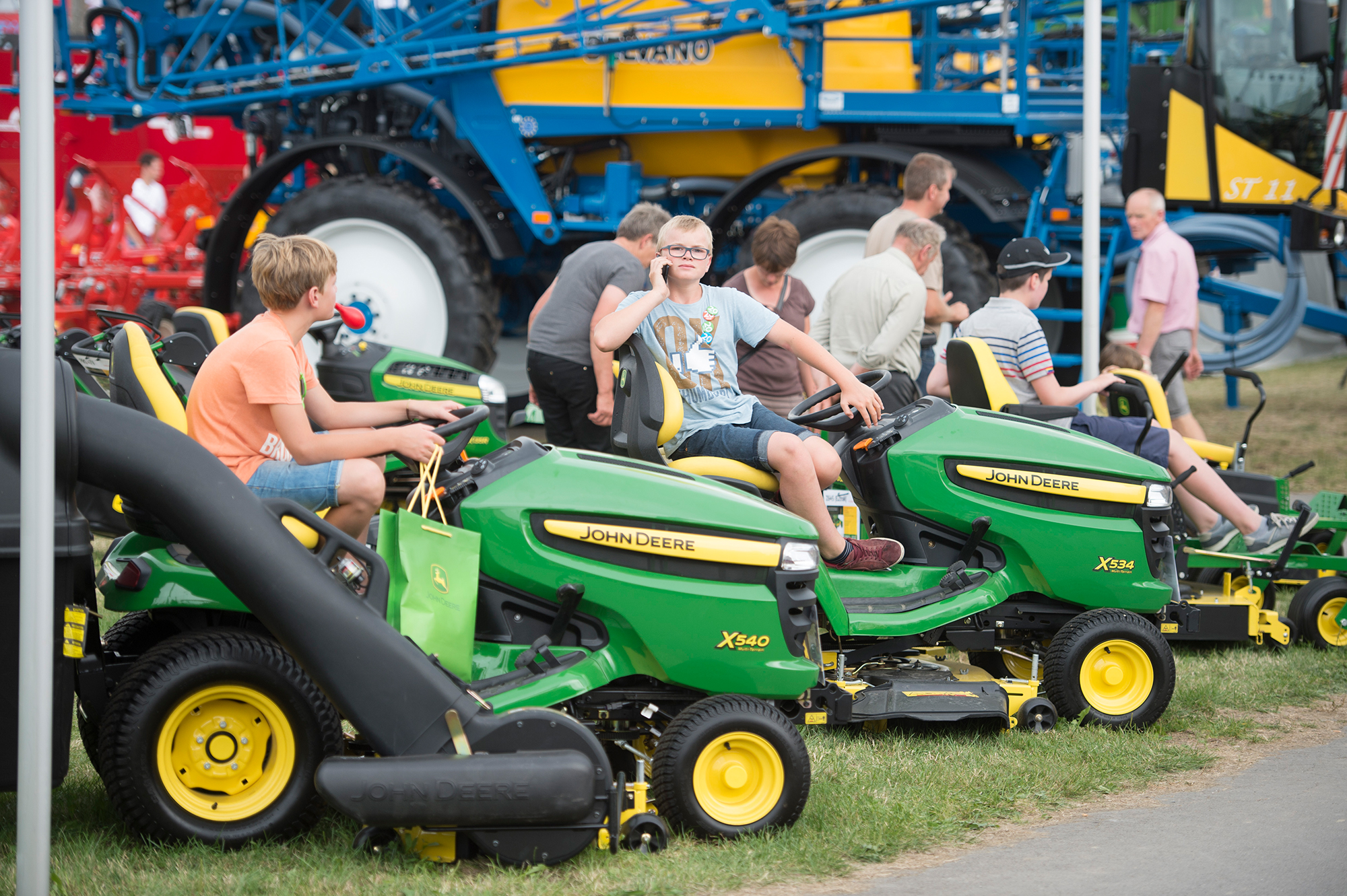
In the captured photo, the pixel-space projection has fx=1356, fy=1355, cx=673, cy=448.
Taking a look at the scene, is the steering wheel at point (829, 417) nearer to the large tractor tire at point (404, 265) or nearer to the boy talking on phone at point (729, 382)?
the boy talking on phone at point (729, 382)

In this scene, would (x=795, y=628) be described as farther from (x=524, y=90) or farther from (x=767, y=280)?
(x=524, y=90)

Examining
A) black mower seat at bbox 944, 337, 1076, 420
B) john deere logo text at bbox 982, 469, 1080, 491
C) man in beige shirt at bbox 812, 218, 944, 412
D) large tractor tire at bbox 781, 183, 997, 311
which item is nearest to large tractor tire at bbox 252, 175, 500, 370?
large tractor tire at bbox 781, 183, 997, 311

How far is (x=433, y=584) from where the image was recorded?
3180 millimetres

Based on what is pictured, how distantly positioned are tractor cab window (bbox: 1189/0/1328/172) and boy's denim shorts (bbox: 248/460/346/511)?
642 centimetres

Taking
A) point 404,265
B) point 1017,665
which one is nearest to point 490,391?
point 404,265

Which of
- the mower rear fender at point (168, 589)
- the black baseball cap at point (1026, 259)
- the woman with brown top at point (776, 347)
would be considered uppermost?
the black baseball cap at point (1026, 259)

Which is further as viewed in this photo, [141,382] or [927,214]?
[927,214]

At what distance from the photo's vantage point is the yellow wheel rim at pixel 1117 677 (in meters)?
4.25

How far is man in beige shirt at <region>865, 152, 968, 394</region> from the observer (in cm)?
627

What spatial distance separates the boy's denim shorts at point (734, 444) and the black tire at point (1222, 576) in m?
2.20

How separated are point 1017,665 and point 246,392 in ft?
8.70

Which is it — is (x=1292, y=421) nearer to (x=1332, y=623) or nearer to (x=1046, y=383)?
(x=1332, y=623)

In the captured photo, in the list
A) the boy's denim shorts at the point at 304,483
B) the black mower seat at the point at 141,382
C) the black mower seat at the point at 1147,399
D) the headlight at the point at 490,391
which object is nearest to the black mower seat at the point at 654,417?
the boy's denim shorts at the point at 304,483

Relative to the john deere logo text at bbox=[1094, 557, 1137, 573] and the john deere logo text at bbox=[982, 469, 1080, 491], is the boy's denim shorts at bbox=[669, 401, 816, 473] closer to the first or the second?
the john deere logo text at bbox=[982, 469, 1080, 491]
